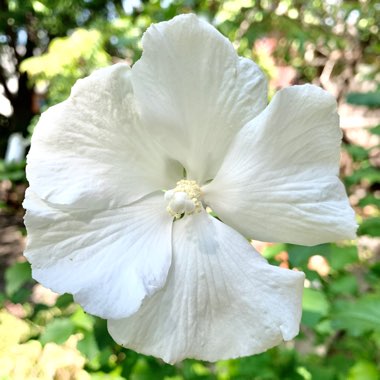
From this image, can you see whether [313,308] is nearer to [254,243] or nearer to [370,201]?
[370,201]

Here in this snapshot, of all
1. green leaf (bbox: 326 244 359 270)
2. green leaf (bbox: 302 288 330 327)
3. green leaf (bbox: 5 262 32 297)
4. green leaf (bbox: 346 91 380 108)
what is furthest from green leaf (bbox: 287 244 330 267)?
green leaf (bbox: 346 91 380 108)

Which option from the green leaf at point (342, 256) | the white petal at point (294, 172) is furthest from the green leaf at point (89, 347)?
the green leaf at point (342, 256)

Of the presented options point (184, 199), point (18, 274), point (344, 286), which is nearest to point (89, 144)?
point (184, 199)

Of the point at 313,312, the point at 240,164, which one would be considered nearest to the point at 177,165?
the point at 240,164

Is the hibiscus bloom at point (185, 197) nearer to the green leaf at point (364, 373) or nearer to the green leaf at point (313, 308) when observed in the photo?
the green leaf at point (313, 308)

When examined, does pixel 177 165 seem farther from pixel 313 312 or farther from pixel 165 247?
pixel 313 312

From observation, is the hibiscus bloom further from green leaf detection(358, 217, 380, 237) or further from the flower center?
green leaf detection(358, 217, 380, 237)

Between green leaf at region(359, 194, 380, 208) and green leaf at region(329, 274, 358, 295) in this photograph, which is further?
green leaf at region(359, 194, 380, 208)
